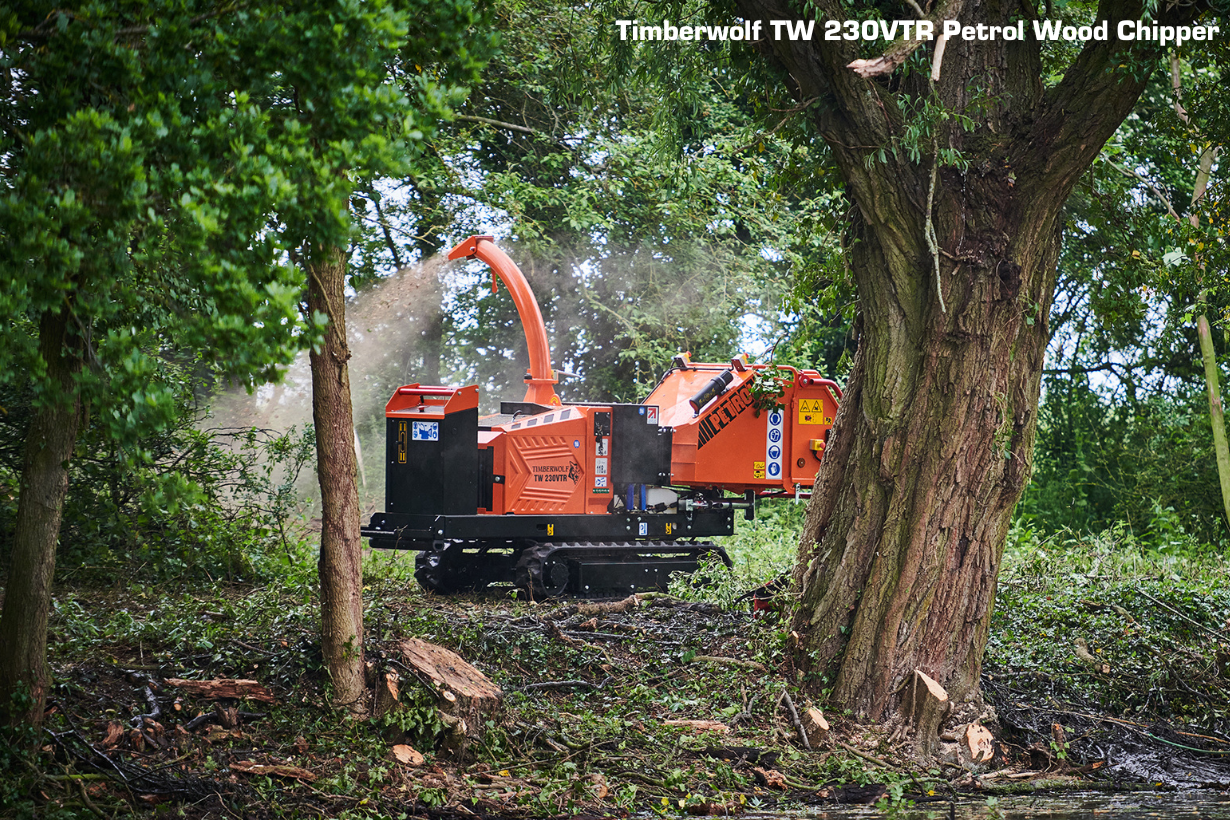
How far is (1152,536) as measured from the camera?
14211mm

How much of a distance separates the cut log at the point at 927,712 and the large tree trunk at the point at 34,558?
14.8 feet

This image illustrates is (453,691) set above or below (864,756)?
above

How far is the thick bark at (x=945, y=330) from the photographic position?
5.99 metres

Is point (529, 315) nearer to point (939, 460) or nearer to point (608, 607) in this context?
point (608, 607)

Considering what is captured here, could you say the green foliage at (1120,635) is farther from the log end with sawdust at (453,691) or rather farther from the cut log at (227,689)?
the cut log at (227,689)

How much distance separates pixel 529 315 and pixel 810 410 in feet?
9.18

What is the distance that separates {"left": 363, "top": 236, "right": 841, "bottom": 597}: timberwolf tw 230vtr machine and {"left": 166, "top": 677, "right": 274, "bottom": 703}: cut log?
334 cm

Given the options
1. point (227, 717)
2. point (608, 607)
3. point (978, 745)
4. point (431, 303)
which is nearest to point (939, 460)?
point (978, 745)

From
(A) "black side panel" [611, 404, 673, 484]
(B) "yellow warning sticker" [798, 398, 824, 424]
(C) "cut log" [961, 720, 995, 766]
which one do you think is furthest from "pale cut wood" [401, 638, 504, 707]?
(B) "yellow warning sticker" [798, 398, 824, 424]

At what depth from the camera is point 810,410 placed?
32.3 ft

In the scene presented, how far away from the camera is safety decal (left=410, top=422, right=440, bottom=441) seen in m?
8.91

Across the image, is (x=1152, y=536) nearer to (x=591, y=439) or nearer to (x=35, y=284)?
(x=591, y=439)

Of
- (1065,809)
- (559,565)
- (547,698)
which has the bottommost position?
(1065,809)

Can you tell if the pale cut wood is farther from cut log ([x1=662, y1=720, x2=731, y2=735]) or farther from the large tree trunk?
the large tree trunk
